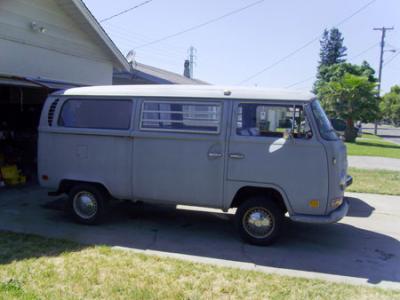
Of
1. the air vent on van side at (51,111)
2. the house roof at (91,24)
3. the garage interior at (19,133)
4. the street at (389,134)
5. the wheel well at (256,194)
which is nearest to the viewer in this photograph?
the wheel well at (256,194)

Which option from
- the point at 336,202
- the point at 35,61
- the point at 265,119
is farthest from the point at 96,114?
the point at 35,61

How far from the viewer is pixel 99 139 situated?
618cm

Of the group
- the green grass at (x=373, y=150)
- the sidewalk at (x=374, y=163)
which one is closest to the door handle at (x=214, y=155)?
the sidewalk at (x=374, y=163)

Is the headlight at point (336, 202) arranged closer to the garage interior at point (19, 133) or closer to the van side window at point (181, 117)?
the van side window at point (181, 117)

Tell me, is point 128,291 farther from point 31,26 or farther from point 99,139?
point 31,26

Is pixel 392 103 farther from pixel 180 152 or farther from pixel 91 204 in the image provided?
pixel 91 204

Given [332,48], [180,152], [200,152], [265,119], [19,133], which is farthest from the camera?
[332,48]

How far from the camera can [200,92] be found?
577cm

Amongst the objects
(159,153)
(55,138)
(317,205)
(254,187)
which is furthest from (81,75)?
(317,205)

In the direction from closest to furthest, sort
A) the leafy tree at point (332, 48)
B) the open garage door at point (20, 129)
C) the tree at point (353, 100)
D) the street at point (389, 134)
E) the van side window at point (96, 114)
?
the van side window at point (96, 114)
the open garage door at point (20, 129)
the tree at point (353, 100)
the street at point (389, 134)
the leafy tree at point (332, 48)

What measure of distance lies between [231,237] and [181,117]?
2048 mm

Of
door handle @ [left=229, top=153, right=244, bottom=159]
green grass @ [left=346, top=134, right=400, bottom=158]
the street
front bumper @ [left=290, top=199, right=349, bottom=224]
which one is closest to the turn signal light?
front bumper @ [left=290, top=199, right=349, bottom=224]

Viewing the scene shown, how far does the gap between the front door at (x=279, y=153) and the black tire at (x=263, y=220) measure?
11.5 inches

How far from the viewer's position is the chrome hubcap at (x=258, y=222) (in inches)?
219
